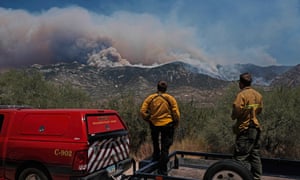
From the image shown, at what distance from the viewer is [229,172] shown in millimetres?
4367

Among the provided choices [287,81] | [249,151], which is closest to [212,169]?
[249,151]

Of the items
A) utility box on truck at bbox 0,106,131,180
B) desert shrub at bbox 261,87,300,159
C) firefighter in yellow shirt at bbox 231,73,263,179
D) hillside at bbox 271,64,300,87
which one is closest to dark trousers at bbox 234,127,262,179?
firefighter in yellow shirt at bbox 231,73,263,179

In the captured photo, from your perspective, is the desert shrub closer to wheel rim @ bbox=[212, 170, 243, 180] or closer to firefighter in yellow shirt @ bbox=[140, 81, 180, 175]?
firefighter in yellow shirt @ bbox=[140, 81, 180, 175]

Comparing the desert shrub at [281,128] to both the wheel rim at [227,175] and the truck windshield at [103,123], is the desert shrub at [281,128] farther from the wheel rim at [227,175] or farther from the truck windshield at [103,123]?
the wheel rim at [227,175]

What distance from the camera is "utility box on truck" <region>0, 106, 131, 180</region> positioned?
5516 mm

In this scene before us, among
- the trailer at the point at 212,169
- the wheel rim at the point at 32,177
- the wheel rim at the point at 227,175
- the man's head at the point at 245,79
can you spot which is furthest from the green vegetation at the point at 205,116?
the wheel rim at the point at 32,177

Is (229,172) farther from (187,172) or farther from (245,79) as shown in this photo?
(187,172)

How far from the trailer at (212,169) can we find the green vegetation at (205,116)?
143 inches

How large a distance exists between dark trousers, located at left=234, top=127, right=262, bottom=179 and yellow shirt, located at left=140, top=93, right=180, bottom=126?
146 cm

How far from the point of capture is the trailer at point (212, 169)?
→ 4.36 meters

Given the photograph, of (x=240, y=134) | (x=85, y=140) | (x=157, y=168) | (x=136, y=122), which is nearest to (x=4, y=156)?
(x=85, y=140)

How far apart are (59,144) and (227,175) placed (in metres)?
2.80

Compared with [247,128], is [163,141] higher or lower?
lower

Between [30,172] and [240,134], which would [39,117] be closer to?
[30,172]
